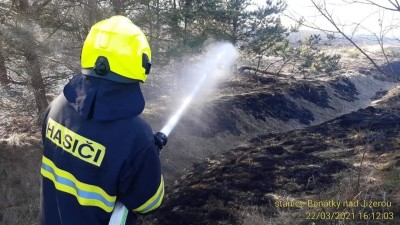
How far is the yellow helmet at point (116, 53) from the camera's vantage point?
1809mm

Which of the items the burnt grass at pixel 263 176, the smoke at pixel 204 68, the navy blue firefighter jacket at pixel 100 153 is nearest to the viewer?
the navy blue firefighter jacket at pixel 100 153

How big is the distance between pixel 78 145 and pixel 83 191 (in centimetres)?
24

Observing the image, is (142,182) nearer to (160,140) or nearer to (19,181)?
(160,140)

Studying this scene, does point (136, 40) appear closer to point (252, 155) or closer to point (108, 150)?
point (108, 150)

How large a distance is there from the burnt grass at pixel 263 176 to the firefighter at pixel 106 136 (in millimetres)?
3530

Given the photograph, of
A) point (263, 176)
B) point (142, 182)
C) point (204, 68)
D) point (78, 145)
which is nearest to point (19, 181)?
point (263, 176)

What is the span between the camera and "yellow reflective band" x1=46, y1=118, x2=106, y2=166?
6.02ft

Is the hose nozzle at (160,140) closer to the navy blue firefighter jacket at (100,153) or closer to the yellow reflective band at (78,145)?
the navy blue firefighter jacket at (100,153)

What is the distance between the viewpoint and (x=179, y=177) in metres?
9.10

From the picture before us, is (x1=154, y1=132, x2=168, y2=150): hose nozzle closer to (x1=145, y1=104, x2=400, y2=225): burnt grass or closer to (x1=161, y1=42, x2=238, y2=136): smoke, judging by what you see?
(x1=145, y1=104, x2=400, y2=225): burnt grass

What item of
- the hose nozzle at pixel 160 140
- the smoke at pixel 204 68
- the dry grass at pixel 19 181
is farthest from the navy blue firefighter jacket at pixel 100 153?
the smoke at pixel 204 68

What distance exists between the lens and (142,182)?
189 centimetres

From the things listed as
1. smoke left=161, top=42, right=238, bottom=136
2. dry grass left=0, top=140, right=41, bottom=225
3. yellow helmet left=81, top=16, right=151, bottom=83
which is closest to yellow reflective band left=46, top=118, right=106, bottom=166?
yellow helmet left=81, top=16, right=151, bottom=83

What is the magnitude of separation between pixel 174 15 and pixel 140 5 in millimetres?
1313
